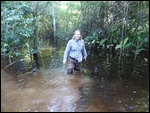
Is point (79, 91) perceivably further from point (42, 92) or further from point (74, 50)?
point (74, 50)

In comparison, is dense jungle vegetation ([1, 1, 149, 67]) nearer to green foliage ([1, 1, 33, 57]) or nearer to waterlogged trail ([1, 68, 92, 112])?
green foliage ([1, 1, 33, 57])

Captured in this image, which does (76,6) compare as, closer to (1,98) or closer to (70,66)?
(70,66)

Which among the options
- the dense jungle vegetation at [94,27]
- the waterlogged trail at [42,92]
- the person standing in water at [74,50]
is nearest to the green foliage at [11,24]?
the dense jungle vegetation at [94,27]

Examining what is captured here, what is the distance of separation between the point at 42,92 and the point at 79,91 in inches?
44.7

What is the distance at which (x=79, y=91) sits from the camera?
248 inches

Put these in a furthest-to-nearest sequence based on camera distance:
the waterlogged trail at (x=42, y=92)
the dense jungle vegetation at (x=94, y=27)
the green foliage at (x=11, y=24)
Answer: the dense jungle vegetation at (x=94, y=27), the green foliage at (x=11, y=24), the waterlogged trail at (x=42, y=92)

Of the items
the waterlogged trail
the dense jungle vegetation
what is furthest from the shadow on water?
the dense jungle vegetation

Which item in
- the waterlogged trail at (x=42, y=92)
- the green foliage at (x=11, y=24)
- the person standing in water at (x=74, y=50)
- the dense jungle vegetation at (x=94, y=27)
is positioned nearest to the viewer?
the waterlogged trail at (x=42, y=92)

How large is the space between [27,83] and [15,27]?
2708 millimetres

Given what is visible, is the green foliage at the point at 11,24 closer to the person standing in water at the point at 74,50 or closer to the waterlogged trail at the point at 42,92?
the waterlogged trail at the point at 42,92

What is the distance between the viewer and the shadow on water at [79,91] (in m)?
5.11

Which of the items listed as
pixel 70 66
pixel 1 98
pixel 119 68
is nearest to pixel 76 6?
pixel 119 68

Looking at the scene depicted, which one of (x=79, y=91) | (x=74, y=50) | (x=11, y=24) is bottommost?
(x=79, y=91)

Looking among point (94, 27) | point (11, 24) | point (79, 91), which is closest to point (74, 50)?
point (79, 91)
